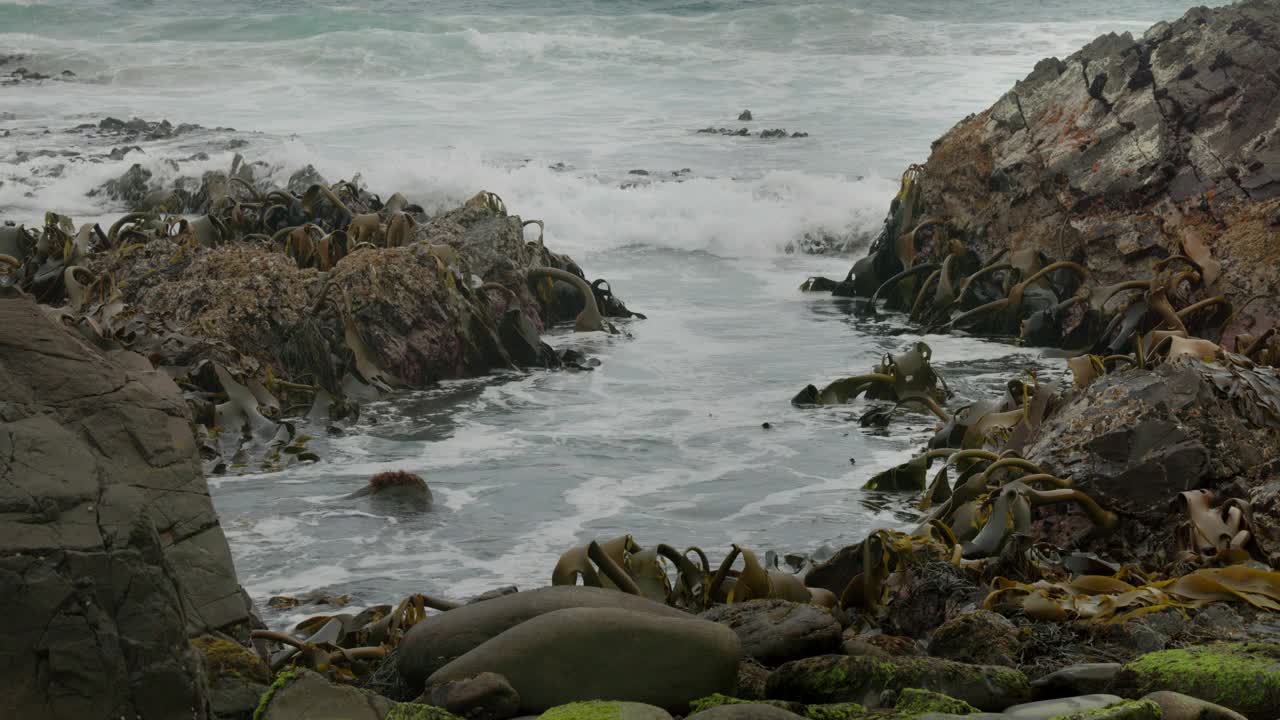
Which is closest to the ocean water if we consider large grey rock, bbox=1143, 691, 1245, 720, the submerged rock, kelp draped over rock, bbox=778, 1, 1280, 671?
the submerged rock

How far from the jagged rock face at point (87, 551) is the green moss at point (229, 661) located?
0.06 meters

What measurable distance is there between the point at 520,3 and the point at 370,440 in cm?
2602

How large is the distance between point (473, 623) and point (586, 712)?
504 mm

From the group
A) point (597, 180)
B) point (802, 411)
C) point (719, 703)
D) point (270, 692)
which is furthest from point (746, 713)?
point (597, 180)

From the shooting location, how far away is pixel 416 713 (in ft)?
8.09

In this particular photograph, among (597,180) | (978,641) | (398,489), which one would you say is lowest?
(398,489)

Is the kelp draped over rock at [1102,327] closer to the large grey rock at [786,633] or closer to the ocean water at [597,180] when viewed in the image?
the ocean water at [597,180]

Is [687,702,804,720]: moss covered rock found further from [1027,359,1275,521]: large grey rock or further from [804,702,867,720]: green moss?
[1027,359,1275,521]: large grey rock

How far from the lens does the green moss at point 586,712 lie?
246cm

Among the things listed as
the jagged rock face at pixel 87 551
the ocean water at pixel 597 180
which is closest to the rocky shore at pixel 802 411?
the jagged rock face at pixel 87 551

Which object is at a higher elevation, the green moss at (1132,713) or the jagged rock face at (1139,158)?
the jagged rock face at (1139,158)

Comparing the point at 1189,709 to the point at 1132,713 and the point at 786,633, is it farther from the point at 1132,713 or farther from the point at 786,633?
the point at 786,633

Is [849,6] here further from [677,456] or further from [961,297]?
[677,456]

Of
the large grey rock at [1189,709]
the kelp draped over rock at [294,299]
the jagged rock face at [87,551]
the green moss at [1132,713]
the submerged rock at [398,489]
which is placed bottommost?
the submerged rock at [398,489]
